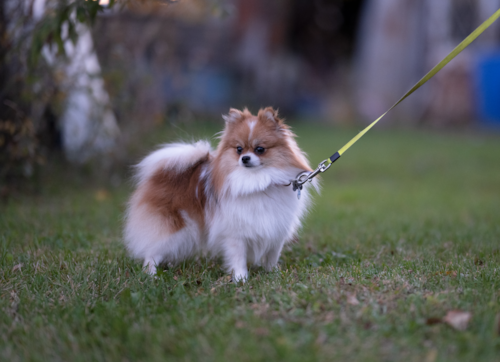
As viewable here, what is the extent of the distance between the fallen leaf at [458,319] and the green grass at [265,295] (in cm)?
3

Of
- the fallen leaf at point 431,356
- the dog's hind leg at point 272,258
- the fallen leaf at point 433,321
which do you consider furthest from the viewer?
the dog's hind leg at point 272,258

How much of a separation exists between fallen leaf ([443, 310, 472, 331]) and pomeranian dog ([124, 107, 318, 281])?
1.26m

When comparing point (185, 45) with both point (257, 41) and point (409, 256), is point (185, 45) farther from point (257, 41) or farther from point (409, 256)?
point (409, 256)

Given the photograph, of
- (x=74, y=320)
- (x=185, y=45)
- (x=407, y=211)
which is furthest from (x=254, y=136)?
(x=185, y=45)

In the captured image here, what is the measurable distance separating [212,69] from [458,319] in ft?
50.0

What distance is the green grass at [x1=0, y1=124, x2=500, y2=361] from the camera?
229 cm

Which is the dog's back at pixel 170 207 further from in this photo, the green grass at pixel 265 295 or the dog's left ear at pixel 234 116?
the dog's left ear at pixel 234 116

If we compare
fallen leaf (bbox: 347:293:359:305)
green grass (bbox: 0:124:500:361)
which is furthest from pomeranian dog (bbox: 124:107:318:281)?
fallen leaf (bbox: 347:293:359:305)

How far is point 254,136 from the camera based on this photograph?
11.1 feet

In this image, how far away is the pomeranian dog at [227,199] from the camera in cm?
331

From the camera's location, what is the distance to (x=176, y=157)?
3.57 metres

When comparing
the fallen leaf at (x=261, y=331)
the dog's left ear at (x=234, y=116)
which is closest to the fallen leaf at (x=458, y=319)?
the fallen leaf at (x=261, y=331)

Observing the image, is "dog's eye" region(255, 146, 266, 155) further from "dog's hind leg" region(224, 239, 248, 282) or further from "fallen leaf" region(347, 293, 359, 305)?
"fallen leaf" region(347, 293, 359, 305)

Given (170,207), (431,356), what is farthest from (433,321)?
(170,207)
